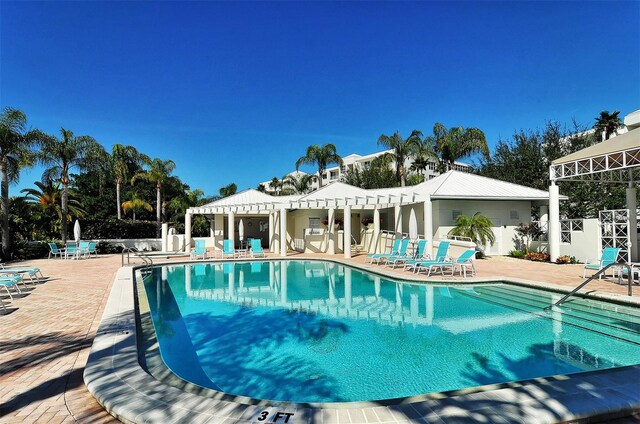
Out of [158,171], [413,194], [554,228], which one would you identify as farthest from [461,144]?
[158,171]

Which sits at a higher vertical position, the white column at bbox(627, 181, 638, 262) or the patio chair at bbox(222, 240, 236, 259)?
the white column at bbox(627, 181, 638, 262)

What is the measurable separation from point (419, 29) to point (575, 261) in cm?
1262

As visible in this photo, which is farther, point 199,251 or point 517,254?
point 199,251

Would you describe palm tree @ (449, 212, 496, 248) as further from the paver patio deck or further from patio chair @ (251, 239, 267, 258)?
patio chair @ (251, 239, 267, 258)

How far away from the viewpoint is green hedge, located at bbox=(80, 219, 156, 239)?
27828mm

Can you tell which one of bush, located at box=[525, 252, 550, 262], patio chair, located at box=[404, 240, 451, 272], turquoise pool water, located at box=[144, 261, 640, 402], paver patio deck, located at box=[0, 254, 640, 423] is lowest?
turquoise pool water, located at box=[144, 261, 640, 402]

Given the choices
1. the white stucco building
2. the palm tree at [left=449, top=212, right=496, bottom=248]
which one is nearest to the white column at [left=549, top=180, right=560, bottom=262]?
the palm tree at [left=449, top=212, right=496, bottom=248]

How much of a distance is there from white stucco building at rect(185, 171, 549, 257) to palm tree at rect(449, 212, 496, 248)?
50.3 inches

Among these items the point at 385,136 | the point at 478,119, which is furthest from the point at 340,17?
the point at 478,119

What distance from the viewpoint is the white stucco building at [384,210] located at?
19844 mm

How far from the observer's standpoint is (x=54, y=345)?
5.51 metres

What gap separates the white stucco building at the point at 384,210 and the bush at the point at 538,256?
244 centimetres

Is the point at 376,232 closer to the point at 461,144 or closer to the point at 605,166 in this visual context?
the point at 605,166

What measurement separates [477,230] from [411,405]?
1718 cm
